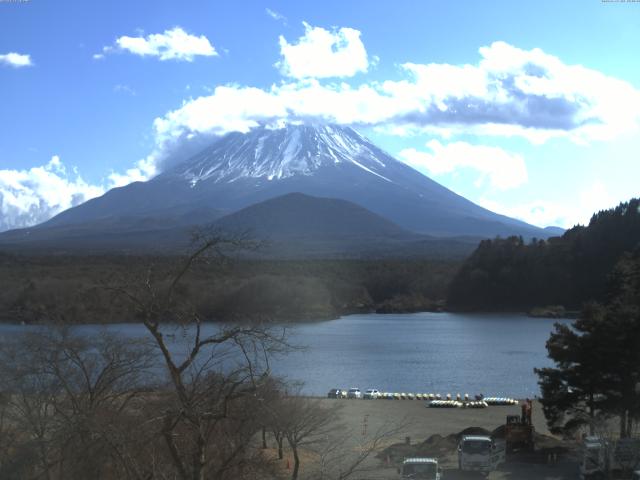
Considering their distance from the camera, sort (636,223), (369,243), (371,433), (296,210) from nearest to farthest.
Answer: (371,433) < (636,223) < (369,243) < (296,210)

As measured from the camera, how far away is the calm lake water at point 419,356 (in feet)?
102

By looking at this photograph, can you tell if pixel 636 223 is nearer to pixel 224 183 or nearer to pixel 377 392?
pixel 377 392

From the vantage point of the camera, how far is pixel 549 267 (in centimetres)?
7362

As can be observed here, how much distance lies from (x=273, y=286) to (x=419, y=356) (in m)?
12.4

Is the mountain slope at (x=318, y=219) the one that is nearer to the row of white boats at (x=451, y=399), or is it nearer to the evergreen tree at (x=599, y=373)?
the row of white boats at (x=451, y=399)

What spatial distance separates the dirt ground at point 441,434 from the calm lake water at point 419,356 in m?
2.77

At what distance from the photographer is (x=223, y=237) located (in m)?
5.23

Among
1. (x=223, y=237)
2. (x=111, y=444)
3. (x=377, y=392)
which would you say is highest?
(x=223, y=237)

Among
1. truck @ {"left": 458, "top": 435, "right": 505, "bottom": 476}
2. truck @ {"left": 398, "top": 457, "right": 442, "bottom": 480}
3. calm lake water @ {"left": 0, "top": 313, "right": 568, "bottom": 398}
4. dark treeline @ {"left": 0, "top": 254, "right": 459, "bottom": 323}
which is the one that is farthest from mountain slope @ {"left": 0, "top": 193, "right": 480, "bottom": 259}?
truck @ {"left": 398, "top": 457, "right": 442, "bottom": 480}

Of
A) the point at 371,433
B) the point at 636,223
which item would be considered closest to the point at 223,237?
the point at 371,433

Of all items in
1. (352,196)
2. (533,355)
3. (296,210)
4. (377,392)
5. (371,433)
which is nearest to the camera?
(371,433)

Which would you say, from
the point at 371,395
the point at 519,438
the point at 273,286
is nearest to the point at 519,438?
the point at 519,438

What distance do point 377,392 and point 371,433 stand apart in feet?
32.2

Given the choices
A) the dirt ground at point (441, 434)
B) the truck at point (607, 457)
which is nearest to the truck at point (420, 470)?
the dirt ground at point (441, 434)
